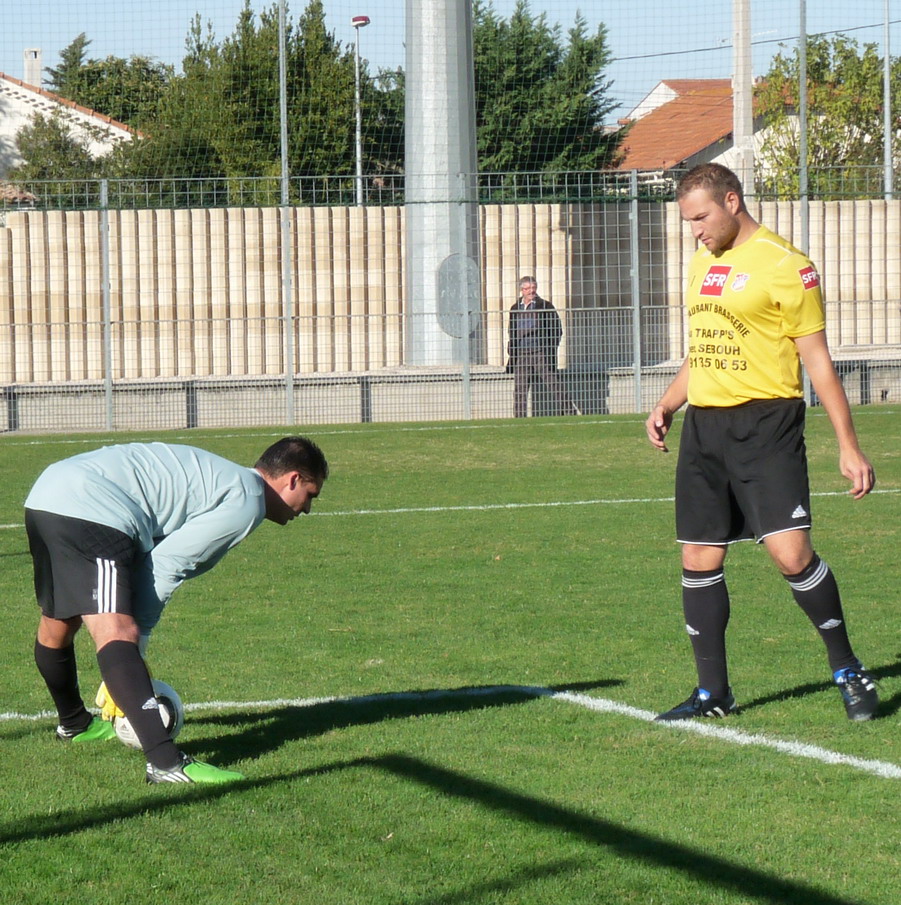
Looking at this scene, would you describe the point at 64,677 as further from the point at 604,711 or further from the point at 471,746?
the point at 604,711

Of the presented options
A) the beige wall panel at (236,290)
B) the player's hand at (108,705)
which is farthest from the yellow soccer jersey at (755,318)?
the beige wall panel at (236,290)

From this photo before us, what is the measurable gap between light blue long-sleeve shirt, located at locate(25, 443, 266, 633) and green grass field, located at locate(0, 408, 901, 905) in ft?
2.32

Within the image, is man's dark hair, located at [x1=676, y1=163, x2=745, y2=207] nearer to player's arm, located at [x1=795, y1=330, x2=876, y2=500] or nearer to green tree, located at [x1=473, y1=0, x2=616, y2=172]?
player's arm, located at [x1=795, y1=330, x2=876, y2=500]

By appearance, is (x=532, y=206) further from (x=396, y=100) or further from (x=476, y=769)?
(x=476, y=769)

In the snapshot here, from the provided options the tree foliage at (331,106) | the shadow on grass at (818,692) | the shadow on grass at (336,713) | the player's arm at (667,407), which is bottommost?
the shadow on grass at (336,713)

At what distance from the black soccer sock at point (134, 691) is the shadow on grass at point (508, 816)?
16 cm

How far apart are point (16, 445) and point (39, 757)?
45.0 feet

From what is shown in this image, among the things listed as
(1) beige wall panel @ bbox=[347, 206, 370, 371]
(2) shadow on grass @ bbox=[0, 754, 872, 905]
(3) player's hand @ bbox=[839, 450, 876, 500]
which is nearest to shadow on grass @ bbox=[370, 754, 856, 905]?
(2) shadow on grass @ bbox=[0, 754, 872, 905]

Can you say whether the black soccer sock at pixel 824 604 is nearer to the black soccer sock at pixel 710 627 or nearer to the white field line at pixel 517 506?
the black soccer sock at pixel 710 627

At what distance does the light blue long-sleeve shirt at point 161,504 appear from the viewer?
4523 mm

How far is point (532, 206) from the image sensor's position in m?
23.6

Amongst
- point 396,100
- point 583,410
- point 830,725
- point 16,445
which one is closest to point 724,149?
point 396,100

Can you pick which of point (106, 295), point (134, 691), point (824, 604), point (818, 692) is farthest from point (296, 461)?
point (106, 295)

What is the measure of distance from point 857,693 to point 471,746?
1474 mm
